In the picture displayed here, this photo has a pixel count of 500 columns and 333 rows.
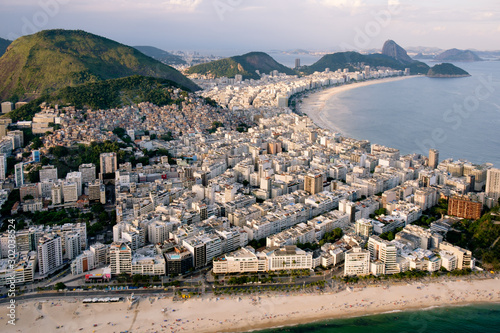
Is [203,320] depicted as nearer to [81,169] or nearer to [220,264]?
[220,264]

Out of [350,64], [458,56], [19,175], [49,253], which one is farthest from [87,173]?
[458,56]

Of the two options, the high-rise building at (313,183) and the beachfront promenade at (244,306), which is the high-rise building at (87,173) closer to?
the beachfront promenade at (244,306)

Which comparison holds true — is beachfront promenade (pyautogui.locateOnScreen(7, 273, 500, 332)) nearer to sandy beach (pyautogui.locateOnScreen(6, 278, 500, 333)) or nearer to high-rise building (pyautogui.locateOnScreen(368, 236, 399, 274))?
sandy beach (pyautogui.locateOnScreen(6, 278, 500, 333))

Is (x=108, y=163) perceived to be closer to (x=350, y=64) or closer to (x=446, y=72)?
(x=350, y=64)

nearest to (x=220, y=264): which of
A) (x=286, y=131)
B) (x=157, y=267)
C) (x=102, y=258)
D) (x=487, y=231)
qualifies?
(x=157, y=267)

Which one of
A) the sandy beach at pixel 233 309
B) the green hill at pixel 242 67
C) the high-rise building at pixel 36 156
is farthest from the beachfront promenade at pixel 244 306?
the green hill at pixel 242 67

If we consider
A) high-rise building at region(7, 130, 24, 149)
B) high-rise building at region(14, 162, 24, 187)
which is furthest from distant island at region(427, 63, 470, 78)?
high-rise building at region(14, 162, 24, 187)
